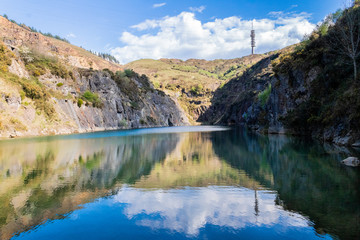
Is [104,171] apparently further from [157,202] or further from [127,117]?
[127,117]

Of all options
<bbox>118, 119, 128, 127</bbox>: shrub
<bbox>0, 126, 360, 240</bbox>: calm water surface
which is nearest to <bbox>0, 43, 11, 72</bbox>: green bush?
<bbox>0, 126, 360, 240</bbox>: calm water surface

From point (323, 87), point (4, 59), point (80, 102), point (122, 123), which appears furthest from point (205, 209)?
point (122, 123)

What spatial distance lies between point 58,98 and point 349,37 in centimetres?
5892

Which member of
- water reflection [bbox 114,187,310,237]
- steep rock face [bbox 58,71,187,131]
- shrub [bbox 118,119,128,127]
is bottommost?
water reflection [bbox 114,187,310,237]

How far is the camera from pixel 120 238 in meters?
7.61

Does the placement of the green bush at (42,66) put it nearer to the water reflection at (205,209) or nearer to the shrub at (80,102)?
the shrub at (80,102)

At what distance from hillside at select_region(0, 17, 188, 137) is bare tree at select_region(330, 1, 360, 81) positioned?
50.7 m

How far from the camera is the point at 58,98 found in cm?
6506

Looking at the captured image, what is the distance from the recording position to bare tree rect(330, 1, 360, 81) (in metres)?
33.5

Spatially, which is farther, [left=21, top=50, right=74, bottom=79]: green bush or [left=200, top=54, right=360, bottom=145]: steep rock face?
[left=21, top=50, right=74, bottom=79]: green bush

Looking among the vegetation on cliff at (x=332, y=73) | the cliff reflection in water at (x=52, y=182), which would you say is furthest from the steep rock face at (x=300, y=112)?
the cliff reflection in water at (x=52, y=182)

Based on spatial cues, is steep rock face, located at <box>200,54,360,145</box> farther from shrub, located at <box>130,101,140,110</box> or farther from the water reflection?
shrub, located at <box>130,101,140,110</box>

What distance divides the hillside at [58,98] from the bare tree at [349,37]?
5073 cm

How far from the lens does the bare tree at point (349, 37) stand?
3353 cm
